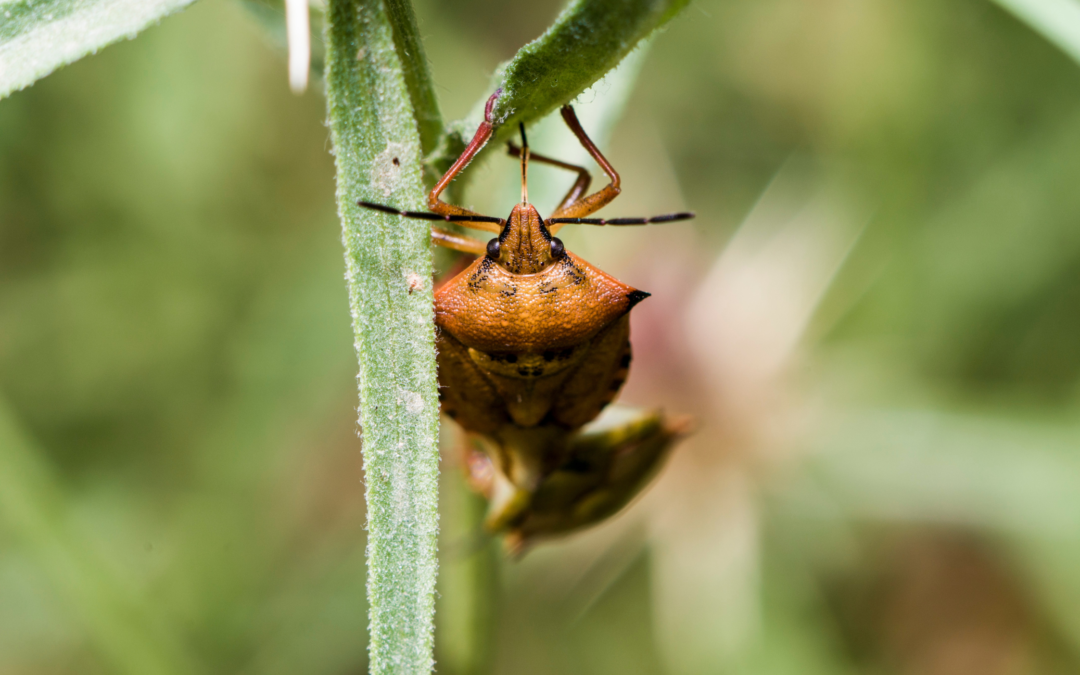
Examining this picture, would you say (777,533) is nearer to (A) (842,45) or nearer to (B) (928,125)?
(B) (928,125)

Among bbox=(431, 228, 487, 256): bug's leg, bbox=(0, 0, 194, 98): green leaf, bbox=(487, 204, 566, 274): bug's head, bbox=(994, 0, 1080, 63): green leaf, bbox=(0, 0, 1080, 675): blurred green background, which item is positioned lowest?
bbox=(0, 0, 1080, 675): blurred green background

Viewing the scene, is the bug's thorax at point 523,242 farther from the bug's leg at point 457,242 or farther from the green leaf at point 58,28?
the green leaf at point 58,28

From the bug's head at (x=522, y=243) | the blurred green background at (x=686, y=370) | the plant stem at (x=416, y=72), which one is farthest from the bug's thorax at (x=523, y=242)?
the blurred green background at (x=686, y=370)

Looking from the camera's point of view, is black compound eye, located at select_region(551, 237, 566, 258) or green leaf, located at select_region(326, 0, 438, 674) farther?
black compound eye, located at select_region(551, 237, 566, 258)

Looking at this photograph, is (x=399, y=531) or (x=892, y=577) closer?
(x=399, y=531)

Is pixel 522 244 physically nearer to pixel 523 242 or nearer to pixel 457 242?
pixel 523 242

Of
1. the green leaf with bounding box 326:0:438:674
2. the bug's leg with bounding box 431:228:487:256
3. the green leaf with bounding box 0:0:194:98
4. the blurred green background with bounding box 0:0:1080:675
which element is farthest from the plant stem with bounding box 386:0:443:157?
the blurred green background with bounding box 0:0:1080:675

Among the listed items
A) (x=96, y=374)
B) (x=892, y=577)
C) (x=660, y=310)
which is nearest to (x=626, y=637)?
(x=892, y=577)

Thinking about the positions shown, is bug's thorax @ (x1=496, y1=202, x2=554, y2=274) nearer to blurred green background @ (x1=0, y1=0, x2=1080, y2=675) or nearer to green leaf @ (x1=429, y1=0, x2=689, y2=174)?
green leaf @ (x1=429, y1=0, x2=689, y2=174)
